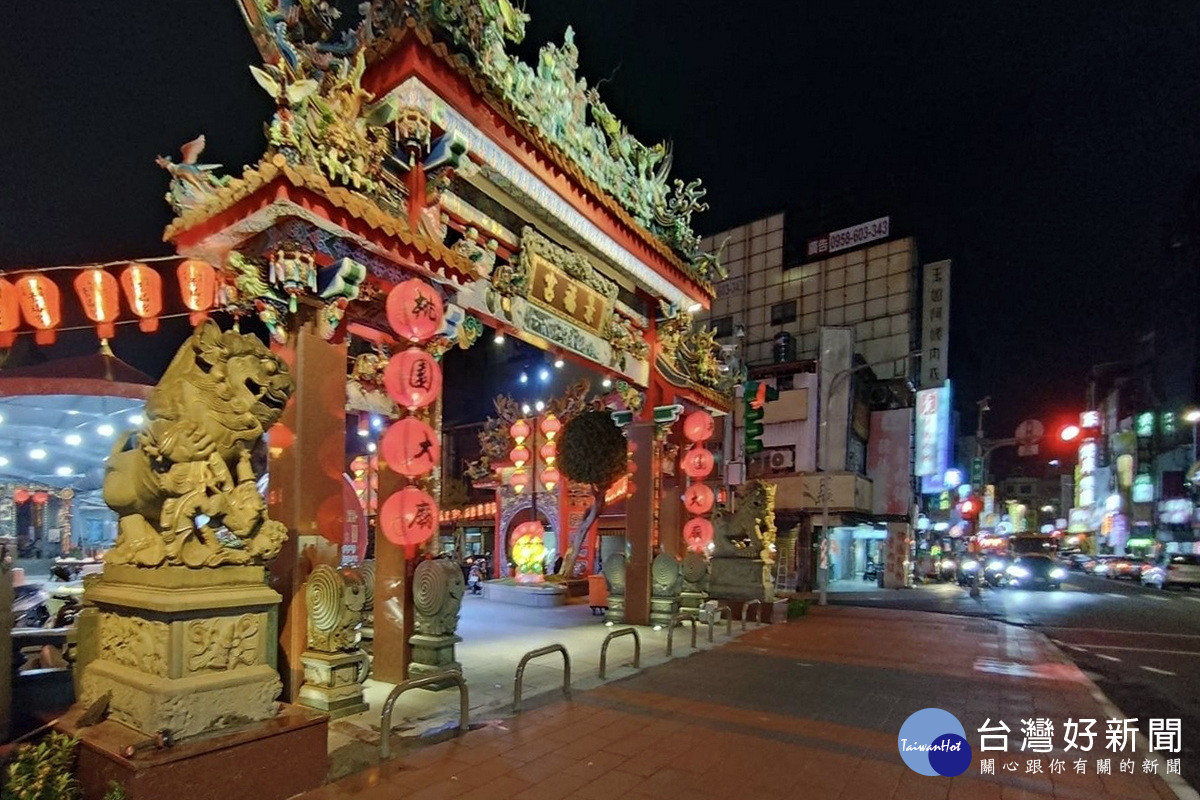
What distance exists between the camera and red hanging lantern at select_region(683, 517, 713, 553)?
1483cm

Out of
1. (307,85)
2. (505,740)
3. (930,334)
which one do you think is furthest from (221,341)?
(930,334)

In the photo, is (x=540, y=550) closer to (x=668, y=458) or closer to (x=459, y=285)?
(x=668, y=458)

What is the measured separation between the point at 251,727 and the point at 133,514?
6.17 ft

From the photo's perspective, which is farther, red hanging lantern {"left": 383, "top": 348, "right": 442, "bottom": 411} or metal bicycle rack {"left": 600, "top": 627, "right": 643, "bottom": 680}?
metal bicycle rack {"left": 600, "top": 627, "right": 643, "bottom": 680}

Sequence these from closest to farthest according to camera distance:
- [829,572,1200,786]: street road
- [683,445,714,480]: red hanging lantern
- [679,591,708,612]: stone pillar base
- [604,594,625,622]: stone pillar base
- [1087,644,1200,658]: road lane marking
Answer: [829,572,1200,786]: street road < [1087,644,1200,658]: road lane marking < [604,594,625,622]: stone pillar base < [679,591,708,612]: stone pillar base < [683,445,714,480]: red hanging lantern

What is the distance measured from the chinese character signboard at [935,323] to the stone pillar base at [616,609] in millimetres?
26755

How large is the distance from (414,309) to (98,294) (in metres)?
4.69

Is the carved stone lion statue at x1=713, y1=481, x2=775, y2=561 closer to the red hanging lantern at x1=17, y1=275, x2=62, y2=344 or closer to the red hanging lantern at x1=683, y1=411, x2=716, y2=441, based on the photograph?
the red hanging lantern at x1=683, y1=411, x2=716, y2=441

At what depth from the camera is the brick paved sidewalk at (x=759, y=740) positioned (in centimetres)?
529

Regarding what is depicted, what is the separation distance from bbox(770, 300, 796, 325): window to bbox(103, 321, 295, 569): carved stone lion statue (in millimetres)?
34812

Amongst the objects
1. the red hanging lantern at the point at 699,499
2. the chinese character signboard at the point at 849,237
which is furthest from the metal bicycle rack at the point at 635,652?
the chinese character signboard at the point at 849,237

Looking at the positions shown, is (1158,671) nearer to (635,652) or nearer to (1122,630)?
(1122,630)

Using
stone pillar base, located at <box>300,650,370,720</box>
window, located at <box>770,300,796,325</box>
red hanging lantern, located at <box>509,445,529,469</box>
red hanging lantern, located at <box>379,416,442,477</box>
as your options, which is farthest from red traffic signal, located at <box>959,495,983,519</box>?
stone pillar base, located at <box>300,650,370,720</box>

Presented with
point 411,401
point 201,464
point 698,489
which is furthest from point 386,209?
point 698,489
